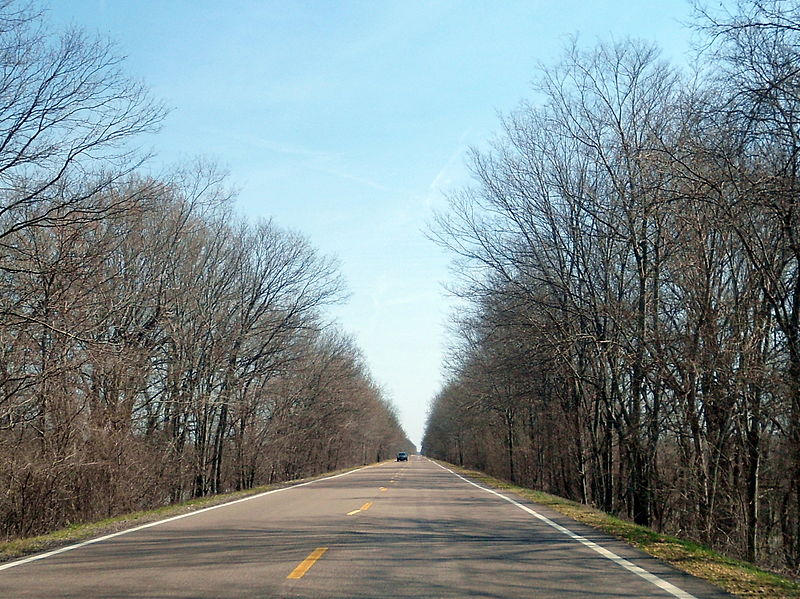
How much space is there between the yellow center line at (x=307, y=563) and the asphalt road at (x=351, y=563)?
1 centimetres

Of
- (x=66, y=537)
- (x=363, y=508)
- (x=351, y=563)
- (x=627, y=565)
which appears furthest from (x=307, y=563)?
(x=363, y=508)

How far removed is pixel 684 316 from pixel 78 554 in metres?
17.0

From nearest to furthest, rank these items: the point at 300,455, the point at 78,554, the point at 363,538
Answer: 1. the point at 78,554
2. the point at 363,538
3. the point at 300,455

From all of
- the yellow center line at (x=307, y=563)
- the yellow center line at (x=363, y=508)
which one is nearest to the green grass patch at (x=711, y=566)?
the yellow center line at (x=307, y=563)

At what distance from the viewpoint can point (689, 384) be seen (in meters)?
17.5

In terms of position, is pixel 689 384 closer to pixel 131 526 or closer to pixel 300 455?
pixel 131 526

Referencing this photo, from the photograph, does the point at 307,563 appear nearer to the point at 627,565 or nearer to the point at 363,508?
the point at 627,565

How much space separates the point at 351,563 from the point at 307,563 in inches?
21.3

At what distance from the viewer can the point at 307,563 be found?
9.34 metres

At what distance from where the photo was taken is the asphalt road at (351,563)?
25.3ft

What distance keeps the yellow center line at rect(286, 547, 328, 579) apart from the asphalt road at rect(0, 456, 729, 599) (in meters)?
0.01

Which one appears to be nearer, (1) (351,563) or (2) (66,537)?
(1) (351,563)

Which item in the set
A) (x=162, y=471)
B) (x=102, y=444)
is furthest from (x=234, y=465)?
(x=102, y=444)

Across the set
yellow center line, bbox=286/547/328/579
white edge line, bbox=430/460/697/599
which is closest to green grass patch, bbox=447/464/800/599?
white edge line, bbox=430/460/697/599
